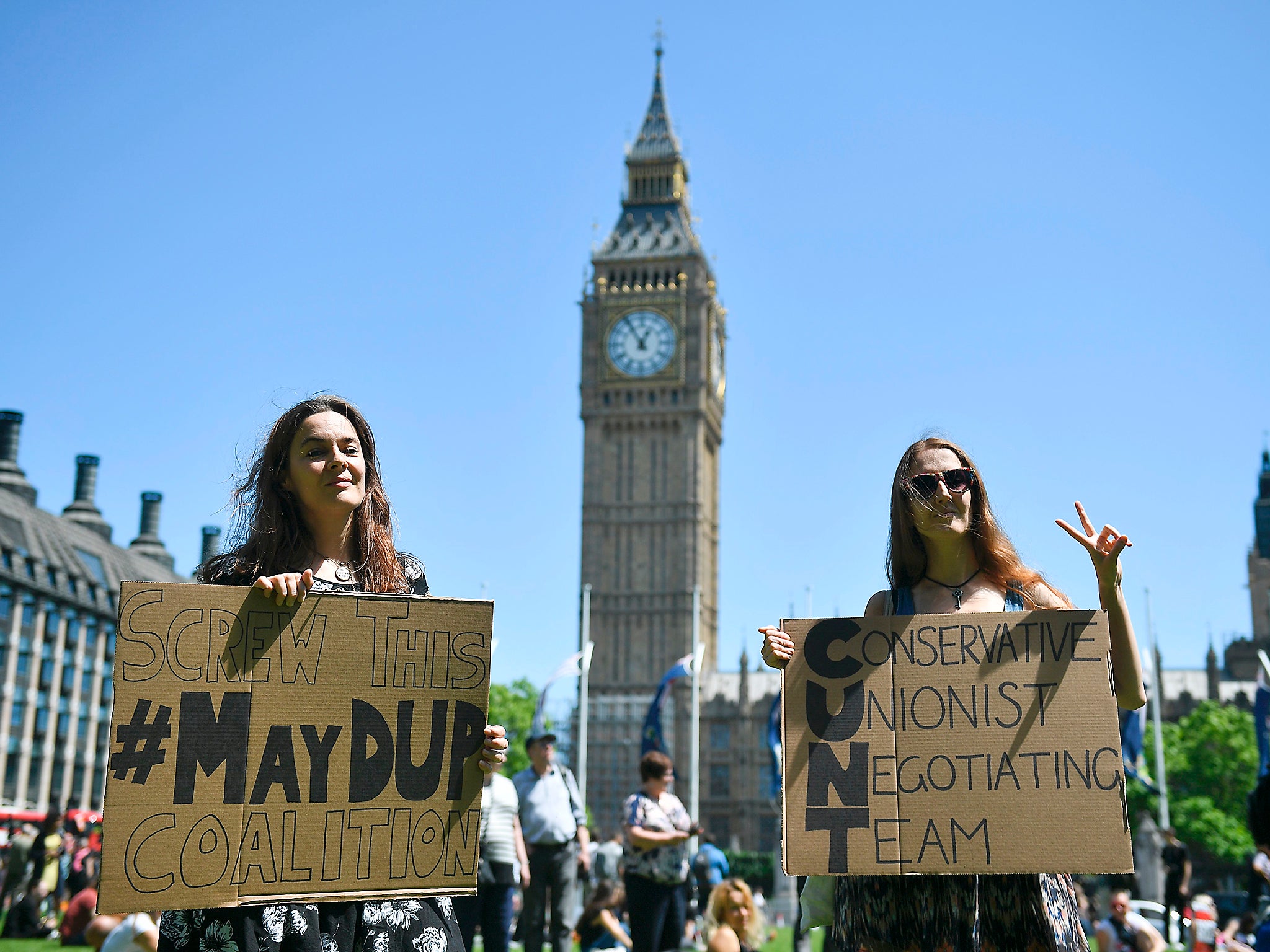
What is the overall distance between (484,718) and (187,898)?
2.61ft

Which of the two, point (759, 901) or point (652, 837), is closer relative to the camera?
point (652, 837)

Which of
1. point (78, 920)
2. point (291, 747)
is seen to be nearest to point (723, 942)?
point (291, 747)

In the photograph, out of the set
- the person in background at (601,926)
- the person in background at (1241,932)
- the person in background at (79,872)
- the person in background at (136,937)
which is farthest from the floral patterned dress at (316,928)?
the person in background at (79,872)

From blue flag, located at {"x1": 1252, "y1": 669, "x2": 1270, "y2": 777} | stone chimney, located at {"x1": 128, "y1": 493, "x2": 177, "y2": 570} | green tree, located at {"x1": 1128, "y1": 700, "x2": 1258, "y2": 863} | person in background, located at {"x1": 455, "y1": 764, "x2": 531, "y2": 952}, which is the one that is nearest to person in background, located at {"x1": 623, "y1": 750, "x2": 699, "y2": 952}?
person in background, located at {"x1": 455, "y1": 764, "x2": 531, "y2": 952}

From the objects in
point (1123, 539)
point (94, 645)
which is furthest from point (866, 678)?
point (94, 645)

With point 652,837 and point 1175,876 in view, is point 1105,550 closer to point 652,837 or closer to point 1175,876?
point 652,837

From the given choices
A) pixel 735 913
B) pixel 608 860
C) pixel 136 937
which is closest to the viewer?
pixel 136 937

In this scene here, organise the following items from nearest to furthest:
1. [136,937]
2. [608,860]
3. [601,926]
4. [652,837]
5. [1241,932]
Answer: [136,937], [652,837], [601,926], [1241,932], [608,860]

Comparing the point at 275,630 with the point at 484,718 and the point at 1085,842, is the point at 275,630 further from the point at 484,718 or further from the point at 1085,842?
the point at 1085,842

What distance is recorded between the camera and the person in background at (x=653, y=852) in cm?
892

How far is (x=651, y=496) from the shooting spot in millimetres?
79812

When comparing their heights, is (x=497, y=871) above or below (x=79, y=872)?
above

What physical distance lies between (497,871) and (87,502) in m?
81.2

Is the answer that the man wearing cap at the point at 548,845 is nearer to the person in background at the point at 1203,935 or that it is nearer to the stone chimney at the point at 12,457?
the person in background at the point at 1203,935
